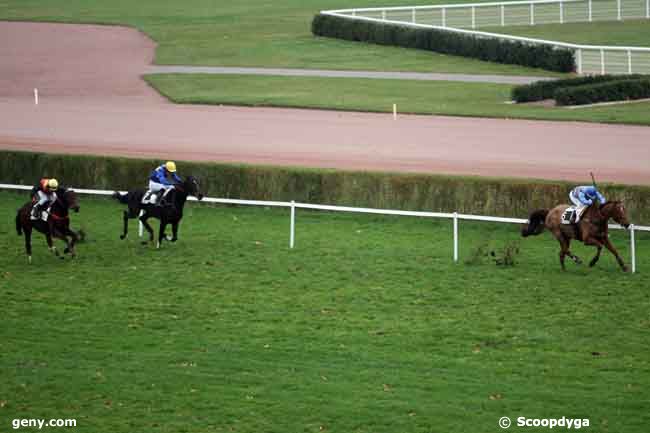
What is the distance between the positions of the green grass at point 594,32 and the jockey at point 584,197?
2312 cm

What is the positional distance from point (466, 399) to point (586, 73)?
944 inches

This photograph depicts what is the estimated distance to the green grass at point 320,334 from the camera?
1146 centimetres

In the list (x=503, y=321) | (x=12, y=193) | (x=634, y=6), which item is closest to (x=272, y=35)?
(x=634, y=6)

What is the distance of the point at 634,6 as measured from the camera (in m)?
46.3

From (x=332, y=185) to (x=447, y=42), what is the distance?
63.8 feet

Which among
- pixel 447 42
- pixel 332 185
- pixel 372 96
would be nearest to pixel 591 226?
pixel 332 185

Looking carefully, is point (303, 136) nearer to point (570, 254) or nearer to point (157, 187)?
point (157, 187)

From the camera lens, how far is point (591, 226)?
16.4 meters

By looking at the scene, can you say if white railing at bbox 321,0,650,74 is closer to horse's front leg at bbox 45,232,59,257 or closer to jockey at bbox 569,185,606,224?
horse's front leg at bbox 45,232,59,257

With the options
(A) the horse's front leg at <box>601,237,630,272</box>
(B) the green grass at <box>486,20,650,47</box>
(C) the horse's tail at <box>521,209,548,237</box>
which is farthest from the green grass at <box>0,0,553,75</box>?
(A) the horse's front leg at <box>601,237,630,272</box>

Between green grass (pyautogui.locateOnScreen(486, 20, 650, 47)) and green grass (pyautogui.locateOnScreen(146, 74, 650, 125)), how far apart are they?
27.1 feet

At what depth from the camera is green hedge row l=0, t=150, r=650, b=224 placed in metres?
19.5

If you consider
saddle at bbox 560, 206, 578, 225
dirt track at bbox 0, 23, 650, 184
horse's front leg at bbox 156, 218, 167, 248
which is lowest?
horse's front leg at bbox 156, 218, 167, 248

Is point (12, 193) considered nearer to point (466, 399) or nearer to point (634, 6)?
point (466, 399)
